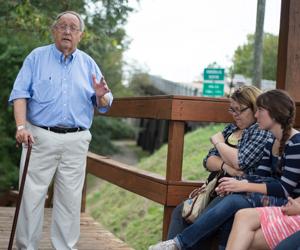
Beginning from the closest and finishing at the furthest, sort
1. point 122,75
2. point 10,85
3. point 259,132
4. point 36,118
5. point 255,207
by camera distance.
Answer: point 255,207 < point 259,132 < point 36,118 < point 10,85 < point 122,75

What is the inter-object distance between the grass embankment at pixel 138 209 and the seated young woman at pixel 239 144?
13.0 ft

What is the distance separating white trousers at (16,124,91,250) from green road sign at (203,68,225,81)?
Answer: 9.79m

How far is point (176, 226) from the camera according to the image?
3.71 metres

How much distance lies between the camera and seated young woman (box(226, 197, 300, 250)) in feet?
10.0

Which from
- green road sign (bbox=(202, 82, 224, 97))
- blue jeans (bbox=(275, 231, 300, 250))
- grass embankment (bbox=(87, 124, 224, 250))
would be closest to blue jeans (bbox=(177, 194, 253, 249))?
blue jeans (bbox=(275, 231, 300, 250))

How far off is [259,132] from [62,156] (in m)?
1.22

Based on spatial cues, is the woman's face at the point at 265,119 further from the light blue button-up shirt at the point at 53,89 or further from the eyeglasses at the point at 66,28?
the eyeglasses at the point at 66,28

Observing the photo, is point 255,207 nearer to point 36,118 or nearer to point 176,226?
point 176,226

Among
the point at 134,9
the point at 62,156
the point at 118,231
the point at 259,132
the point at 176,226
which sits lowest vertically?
the point at 118,231

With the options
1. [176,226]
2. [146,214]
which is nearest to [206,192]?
[176,226]

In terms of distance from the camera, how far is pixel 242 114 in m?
3.71

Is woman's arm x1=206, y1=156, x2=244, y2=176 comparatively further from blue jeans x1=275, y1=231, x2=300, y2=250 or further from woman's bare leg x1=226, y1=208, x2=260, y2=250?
blue jeans x1=275, y1=231, x2=300, y2=250

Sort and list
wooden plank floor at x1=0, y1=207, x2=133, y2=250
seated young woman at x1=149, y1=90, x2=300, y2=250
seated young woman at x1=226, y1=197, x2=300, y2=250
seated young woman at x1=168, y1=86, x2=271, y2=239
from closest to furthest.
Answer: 1. seated young woman at x1=226, y1=197, x2=300, y2=250
2. seated young woman at x1=149, y1=90, x2=300, y2=250
3. seated young woman at x1=168, y1=86, x2=271, y2=239
4. wooden plank floor at x1=0, y1=207, x2=133, y2=250

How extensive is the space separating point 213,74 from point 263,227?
35.9ft
